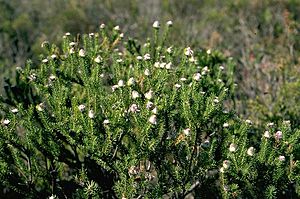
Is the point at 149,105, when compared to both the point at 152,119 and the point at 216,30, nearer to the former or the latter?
the point at 152,119

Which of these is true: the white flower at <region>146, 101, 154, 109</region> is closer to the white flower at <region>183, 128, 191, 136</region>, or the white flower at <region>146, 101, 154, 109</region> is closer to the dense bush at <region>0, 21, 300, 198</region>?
the dense bush at <region>0, 21, 300, 198</region>

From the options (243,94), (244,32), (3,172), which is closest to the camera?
(3,172)

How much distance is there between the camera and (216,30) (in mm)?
13094

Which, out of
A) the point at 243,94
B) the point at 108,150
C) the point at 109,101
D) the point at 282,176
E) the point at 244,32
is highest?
the point at 244,32

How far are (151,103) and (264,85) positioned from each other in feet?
15.4

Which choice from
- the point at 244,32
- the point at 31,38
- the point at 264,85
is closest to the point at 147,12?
the point at 31,38

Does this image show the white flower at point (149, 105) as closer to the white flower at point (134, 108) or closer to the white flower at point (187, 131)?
the white flower at point (134, 108)

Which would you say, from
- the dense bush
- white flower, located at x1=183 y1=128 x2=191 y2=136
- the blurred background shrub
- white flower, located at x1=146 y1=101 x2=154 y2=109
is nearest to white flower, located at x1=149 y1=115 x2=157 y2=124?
the dense bush

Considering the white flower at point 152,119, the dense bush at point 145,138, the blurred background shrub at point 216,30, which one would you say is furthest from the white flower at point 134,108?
the blurred background shrub at point 216,30

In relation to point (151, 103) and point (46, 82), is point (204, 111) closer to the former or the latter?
point (151, 103)

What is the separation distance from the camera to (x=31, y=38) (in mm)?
14102

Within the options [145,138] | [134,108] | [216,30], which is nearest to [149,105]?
[134,108]

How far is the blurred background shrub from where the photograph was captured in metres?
7.74

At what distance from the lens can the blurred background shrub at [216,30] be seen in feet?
25.4
